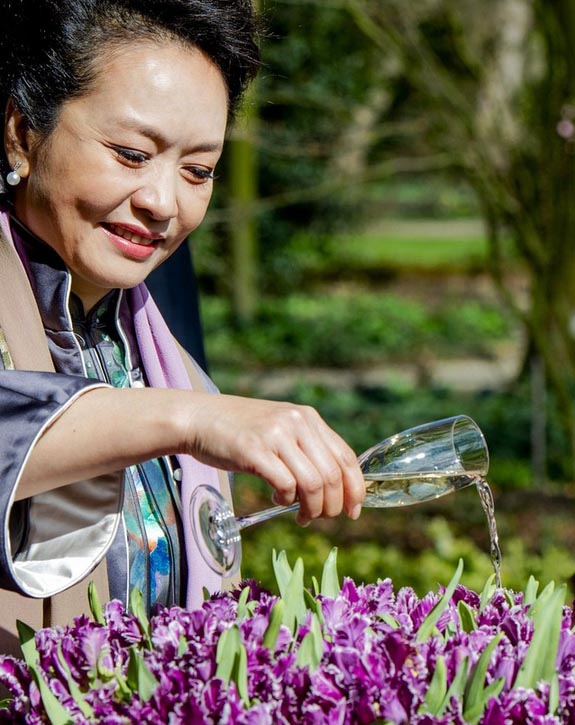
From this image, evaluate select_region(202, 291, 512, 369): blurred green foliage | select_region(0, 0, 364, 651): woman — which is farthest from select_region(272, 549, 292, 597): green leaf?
select_region(202, 291, 512, 369): blurred green foliage

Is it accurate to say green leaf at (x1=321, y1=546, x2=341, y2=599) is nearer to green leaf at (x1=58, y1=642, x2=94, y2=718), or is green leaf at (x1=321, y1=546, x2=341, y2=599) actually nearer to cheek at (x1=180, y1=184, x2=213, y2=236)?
green leaf at (x1=58, y1=642, x2=94, y2=718)

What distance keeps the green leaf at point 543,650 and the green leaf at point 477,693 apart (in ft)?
0.17

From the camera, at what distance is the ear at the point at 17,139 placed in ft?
Result: 5.69

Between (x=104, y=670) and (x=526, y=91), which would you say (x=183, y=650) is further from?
(x=526, y=91)

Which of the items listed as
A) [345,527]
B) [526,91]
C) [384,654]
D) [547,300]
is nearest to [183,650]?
[384,654]

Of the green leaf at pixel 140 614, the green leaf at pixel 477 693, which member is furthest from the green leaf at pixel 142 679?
the green leaf at pixel 477 693

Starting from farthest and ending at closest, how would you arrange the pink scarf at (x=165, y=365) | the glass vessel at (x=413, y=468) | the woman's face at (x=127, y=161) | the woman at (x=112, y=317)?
the pink scarf at (x=165, y=365)
the woman's face at (x=127, y=161)
the glass vessel at (x=413, y=468)
the woman at (x=112, y=317)

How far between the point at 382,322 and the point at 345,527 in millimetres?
8230

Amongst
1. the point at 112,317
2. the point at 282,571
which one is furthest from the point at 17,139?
the point at 282,571

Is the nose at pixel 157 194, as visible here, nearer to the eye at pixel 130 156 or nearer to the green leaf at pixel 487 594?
the eye at pixel 130 156

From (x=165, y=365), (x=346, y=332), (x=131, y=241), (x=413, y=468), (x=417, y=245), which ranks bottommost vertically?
(x=413, y=468)

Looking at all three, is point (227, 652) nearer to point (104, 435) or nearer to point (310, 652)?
point (310, 652)

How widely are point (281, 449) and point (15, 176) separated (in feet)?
2.34

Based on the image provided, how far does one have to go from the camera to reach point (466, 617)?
143cm
